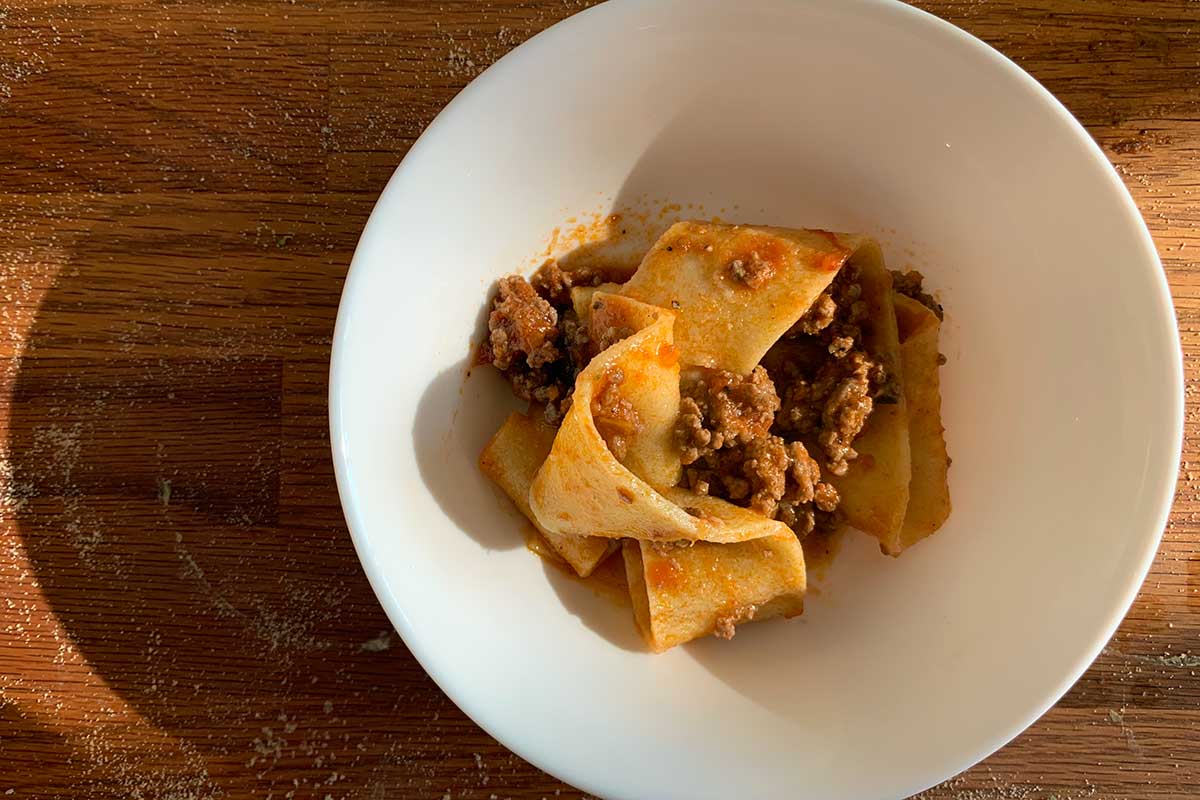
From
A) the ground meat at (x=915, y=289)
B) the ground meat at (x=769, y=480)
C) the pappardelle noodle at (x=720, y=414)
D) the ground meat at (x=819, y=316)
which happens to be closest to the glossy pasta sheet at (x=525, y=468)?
the pappardelle noodle at (x=720, y=414)

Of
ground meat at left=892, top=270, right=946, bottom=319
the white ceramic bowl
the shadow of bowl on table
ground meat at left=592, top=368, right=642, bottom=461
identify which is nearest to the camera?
the white ceramic bowl

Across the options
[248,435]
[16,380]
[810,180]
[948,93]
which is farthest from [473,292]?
[16,380]

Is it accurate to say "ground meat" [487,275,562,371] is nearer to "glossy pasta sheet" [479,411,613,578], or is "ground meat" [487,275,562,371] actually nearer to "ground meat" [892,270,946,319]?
"glossy pasta sheet" [479,411,613,578]

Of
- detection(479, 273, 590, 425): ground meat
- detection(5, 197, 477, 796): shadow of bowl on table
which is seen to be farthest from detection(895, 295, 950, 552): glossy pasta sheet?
detection(5, 197, 477, 796): shadow of bowl on table

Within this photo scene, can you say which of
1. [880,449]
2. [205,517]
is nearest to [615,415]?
[880,449]

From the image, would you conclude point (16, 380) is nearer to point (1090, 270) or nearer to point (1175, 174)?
point (1090, 270)

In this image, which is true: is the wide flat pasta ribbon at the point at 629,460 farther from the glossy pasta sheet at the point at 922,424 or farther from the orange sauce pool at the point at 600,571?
the glossy pasta sheet at the point at 922,424

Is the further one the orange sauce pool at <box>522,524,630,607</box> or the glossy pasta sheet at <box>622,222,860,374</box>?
the orange sauce pool at <box>522,524,630,607</box>
